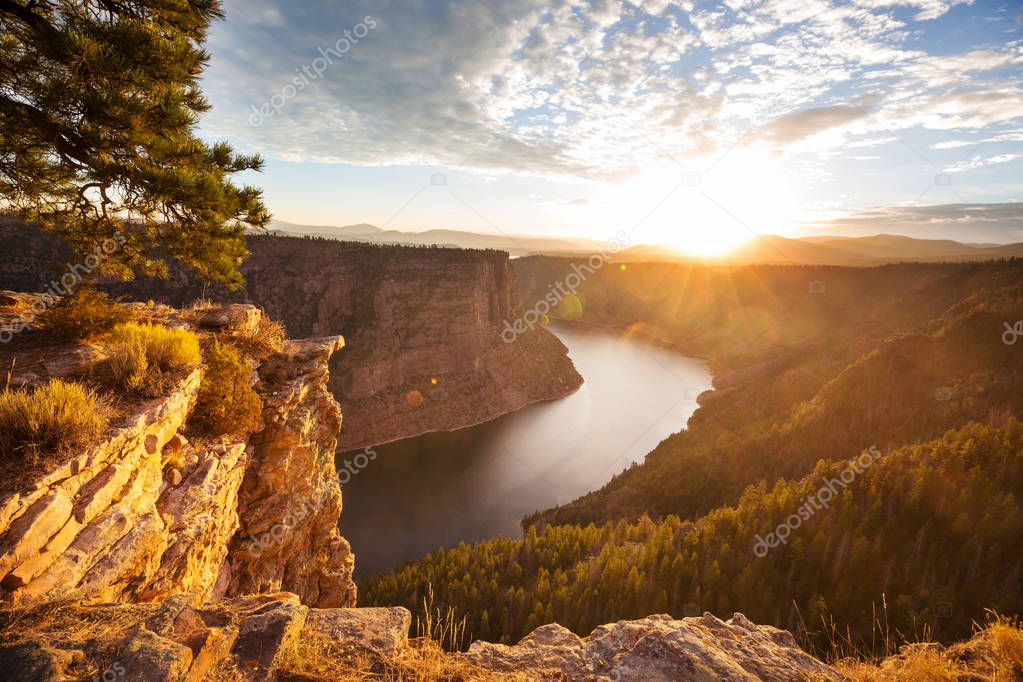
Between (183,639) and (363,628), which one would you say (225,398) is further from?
(363,628)

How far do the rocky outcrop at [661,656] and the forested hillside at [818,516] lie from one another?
5.15 meters

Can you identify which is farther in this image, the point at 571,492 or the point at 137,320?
the point at 571,492

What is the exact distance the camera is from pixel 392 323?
174 ft

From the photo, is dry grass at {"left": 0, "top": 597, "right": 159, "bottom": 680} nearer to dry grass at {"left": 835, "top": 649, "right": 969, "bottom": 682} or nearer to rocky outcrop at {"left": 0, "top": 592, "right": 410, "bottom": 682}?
rocky outcrop at {"left": 0, "top": 592, "right": 410, "bottom": 682}

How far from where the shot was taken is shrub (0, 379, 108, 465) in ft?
15.4

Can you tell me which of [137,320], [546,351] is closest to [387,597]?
[137,320]

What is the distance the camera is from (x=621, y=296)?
12925 cm

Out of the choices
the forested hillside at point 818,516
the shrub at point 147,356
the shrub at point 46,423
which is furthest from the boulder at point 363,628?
the forested hillside at point 818,516

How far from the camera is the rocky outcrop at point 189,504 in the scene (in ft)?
14.7

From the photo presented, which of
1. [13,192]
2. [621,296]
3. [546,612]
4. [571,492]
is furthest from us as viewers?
[621,296]

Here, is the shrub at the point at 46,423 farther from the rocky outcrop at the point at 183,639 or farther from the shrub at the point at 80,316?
the shrub at the point at 80,316

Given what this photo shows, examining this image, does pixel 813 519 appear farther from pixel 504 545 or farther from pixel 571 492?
pixel 571 492

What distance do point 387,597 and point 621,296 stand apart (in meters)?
118

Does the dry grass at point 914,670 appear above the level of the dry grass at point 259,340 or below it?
below
